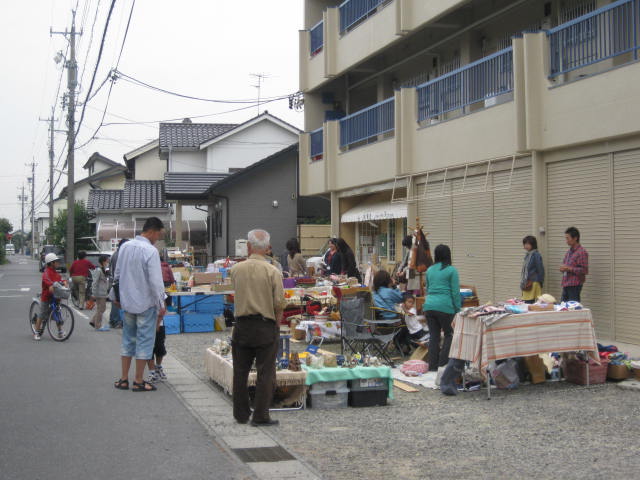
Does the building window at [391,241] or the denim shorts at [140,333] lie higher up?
the building window at [391,241]

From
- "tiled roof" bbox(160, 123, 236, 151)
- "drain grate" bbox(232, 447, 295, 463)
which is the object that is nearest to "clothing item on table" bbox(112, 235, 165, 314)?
"drain grate" bbox(232, 447, 295, 463)

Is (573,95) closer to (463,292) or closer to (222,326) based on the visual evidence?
(463,292)

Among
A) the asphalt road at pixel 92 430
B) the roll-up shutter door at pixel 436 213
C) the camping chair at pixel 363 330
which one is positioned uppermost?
the roll-up shutter door at pixel 436 213

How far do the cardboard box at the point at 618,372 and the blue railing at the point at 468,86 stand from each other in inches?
246

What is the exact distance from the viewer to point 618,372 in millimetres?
9836

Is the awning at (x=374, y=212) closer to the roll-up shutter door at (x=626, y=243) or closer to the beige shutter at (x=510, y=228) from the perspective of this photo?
the beige shutter at (x=510, y=228)

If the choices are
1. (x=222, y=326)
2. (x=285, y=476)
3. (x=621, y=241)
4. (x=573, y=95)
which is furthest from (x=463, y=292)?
(x=285, y=476)

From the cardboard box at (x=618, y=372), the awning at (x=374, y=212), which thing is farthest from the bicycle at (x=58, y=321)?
the cardboard box at (x=618, y=372)

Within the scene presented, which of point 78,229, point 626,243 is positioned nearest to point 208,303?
point 626,243

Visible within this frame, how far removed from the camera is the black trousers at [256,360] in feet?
25.2

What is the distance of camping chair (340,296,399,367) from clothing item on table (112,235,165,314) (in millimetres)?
3269

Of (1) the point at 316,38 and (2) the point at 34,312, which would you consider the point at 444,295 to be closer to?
(2) the point at 34,312

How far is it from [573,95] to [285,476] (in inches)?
355

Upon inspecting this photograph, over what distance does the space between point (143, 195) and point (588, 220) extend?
3998 centimetres
